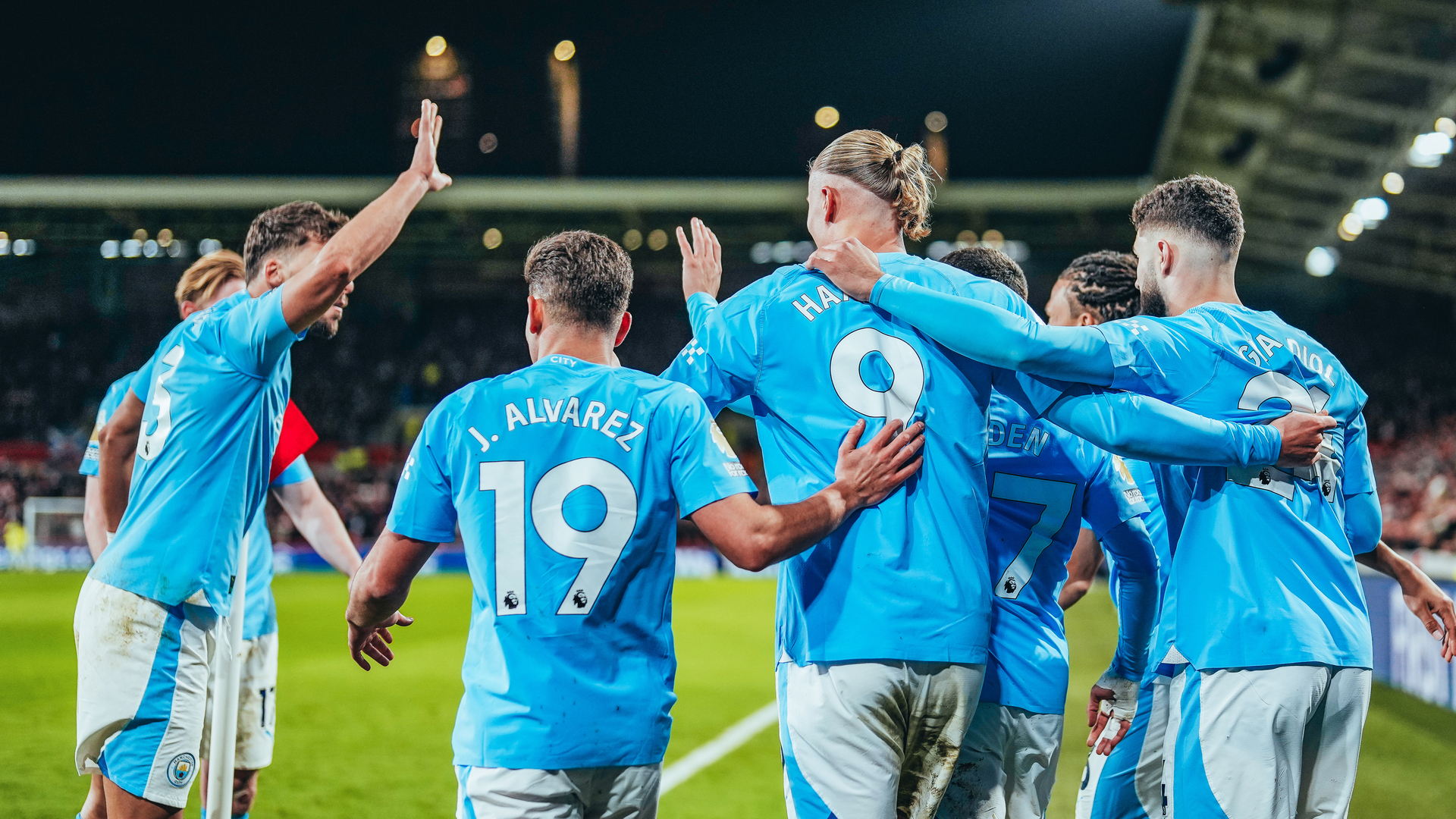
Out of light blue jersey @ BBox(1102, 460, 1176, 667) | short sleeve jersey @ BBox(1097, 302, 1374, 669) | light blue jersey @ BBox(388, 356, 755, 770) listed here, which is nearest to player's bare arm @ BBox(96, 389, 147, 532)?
light blue jersey @ BBox(388, 356, 755, 770)

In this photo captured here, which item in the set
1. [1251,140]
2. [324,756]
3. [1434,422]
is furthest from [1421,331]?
[324,756]

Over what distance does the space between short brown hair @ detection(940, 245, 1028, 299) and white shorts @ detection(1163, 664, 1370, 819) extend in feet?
4.40

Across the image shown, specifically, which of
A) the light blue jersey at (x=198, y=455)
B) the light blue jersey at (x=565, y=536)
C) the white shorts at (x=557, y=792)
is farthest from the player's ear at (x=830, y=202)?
the light blue jersey at (x=198, y=455)

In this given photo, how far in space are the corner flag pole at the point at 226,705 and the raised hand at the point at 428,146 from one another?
144 centimetres

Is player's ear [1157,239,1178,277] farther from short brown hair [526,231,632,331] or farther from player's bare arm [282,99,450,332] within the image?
player's bare arm [282,99,450,332]

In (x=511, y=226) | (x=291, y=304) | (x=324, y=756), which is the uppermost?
(x=511, y=226)

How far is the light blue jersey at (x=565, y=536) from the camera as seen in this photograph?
8.91 feet

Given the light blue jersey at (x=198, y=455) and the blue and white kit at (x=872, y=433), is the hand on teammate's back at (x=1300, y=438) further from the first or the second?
the light blue jersey at (x=198, y=455)

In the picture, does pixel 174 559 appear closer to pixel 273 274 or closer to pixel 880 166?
pixel 273 274

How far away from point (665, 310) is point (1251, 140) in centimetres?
2289

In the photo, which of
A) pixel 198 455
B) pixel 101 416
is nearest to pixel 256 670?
pixel 101 416

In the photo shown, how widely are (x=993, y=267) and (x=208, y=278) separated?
3.24 m

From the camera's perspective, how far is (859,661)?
279 centimetres

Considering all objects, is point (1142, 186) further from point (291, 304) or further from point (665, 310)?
point (291, 304)
